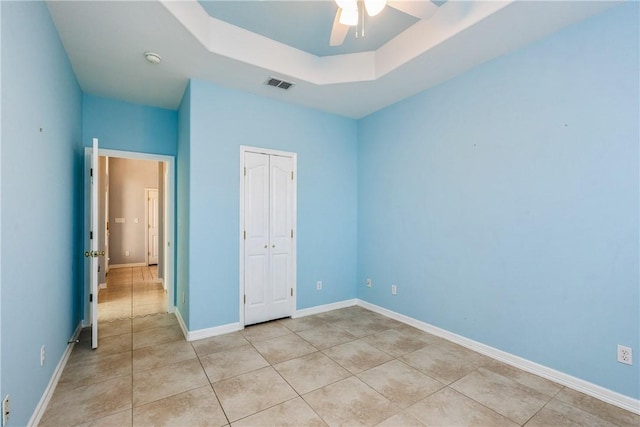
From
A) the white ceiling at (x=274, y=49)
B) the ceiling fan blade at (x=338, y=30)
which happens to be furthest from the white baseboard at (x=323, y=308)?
the ceiling fan blade at (x=338, y=30)

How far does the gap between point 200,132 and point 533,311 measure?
12.3 feet

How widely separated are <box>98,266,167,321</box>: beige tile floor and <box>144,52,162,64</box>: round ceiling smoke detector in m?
3.20

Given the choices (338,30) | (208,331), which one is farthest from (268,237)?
(338,30)

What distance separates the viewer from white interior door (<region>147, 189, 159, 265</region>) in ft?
25.7

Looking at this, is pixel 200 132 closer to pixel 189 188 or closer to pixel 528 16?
pixel 189 188

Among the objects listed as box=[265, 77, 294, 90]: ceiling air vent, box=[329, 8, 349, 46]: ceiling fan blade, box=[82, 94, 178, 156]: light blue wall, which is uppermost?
box=[265, 77, 294, 90]: ceiling air vent

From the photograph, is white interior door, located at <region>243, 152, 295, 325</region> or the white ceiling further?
white interior door, located at <region>243, 152, 295, 325</region>

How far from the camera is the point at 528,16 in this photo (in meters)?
2.20

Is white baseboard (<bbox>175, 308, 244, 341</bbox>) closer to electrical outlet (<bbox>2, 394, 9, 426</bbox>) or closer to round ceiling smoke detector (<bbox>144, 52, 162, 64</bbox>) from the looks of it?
electrical outlet (<bbox>2, 394, 9, 426</bbox>)

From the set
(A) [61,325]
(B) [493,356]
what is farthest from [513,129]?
(A) [61,325]

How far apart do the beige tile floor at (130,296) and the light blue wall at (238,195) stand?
1.48m

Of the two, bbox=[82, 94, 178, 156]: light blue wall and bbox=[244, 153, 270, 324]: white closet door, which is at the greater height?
bbox=[82, 94, 178, 156]: light blue wall

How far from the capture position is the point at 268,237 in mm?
3727

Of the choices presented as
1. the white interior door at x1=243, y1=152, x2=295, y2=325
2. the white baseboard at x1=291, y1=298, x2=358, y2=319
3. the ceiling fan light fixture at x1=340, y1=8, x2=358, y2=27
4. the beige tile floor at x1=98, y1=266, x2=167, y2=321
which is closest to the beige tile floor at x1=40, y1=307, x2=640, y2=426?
the white interior door at x1=243, y1=152, x2=295, y2=325
